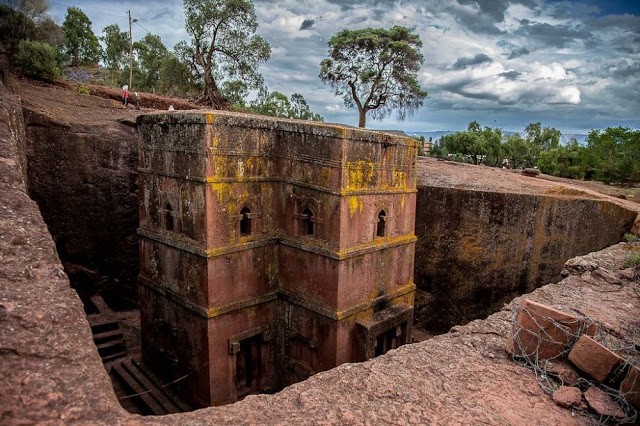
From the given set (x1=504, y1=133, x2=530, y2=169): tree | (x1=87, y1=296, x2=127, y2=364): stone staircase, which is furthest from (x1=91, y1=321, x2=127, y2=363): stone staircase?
(x1=504, y1=133, x2=530, y2=169): tree

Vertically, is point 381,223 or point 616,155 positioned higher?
point 616,155

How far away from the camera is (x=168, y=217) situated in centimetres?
922

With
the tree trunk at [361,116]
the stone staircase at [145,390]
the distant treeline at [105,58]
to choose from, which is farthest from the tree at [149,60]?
the stone staircase at [145,390]

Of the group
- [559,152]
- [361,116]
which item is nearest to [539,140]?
[559,152]

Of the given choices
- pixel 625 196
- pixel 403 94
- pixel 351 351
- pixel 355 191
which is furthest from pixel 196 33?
pixel 625 196

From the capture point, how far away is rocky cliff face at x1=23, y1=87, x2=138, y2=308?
11.9 meters

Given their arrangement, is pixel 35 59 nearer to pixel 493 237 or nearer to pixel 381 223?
pixel 381 223

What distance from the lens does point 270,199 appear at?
9273 mm

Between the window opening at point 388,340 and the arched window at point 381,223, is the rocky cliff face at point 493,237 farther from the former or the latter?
the arched window at point 381,223

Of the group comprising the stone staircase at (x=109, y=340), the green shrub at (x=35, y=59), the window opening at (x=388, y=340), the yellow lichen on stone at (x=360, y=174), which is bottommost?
the stone staircase at (x=109, y=340)

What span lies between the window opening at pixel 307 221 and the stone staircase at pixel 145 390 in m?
4.58

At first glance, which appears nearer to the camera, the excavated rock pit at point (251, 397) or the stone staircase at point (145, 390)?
the excavated rock pit at point (251, 397)

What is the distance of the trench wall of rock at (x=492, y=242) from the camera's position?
11.2 meters

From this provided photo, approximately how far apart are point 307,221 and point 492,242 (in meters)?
6.40
